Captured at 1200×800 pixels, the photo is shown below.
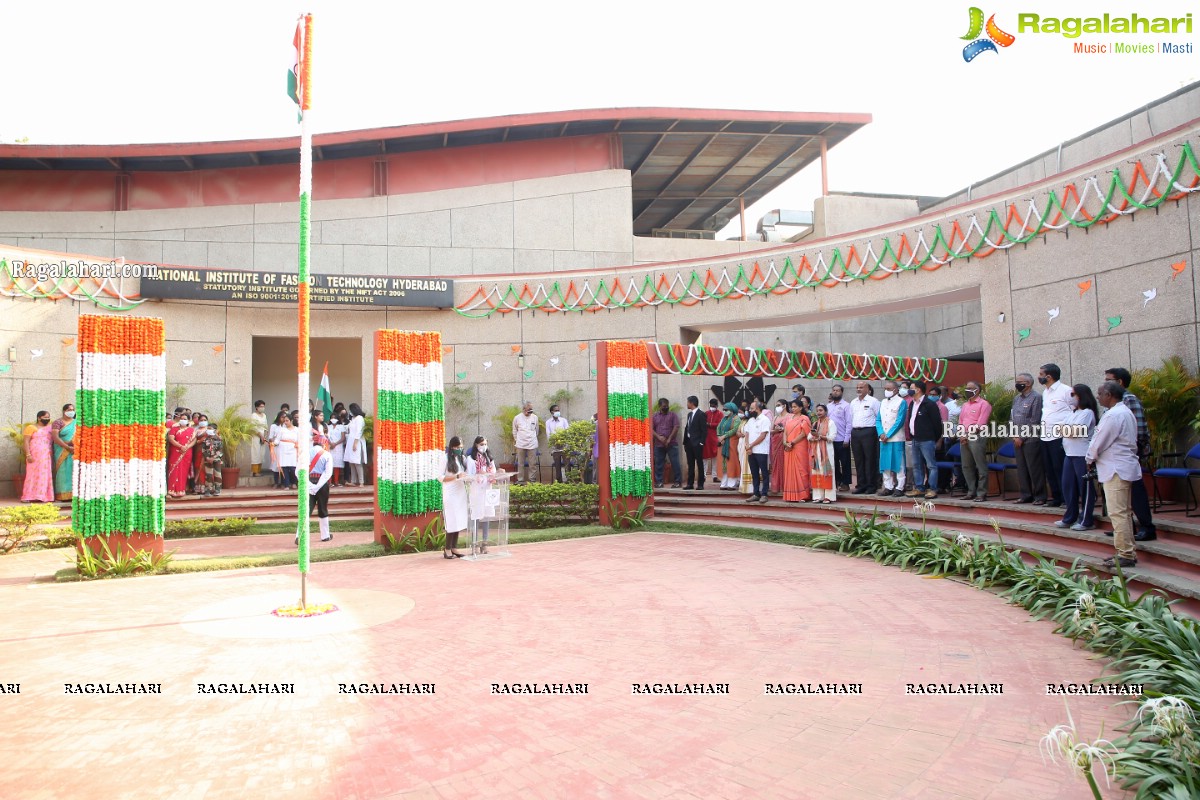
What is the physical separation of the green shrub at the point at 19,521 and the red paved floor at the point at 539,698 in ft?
6.98

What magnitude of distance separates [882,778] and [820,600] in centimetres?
328

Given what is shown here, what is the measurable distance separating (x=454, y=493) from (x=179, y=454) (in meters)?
5.91

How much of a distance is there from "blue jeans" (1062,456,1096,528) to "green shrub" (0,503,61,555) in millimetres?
11650

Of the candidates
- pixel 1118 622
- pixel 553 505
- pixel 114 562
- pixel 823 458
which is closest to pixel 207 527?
pixel 114 562

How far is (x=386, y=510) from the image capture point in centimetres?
956

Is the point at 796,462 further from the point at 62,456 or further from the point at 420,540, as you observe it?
the point at 62,456

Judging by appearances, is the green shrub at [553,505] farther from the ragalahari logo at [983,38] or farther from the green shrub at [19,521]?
the ragalahari logo at [983,38]

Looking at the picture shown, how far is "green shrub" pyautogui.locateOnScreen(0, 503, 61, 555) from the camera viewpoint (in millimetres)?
9039

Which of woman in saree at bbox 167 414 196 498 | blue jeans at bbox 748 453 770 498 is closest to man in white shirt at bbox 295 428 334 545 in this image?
woman in saree at bbox 167 414 196 498

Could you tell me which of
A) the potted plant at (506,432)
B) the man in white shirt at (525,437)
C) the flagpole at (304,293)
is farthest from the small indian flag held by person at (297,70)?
the potted plant at (506,432)

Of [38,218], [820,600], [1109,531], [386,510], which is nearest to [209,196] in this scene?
[38,218]

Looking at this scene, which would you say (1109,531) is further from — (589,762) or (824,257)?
(824,257)

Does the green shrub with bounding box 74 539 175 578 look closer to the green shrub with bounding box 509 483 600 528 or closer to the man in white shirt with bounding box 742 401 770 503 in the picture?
the green shrub with bounding box 509 483 600 528

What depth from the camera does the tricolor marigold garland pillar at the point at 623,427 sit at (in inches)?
451
